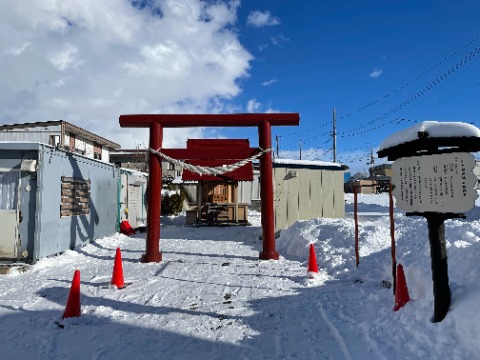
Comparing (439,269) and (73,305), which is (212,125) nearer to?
(73,305)

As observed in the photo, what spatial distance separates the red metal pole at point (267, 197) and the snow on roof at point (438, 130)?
16.8 ft

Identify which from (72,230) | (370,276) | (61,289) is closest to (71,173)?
(72,230)

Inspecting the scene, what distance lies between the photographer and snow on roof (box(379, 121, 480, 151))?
347 cm

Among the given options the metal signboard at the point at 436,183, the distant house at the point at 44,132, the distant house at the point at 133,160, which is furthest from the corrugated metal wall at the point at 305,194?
the distant house at the point at 133,160

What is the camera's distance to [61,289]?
5.94m

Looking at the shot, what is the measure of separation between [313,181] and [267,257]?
5046 mm

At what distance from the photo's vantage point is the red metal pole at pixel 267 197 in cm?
854

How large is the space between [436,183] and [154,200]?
22.7ft

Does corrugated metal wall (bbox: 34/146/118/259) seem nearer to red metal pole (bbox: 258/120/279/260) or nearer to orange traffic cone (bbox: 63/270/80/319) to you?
orange traffic cone (bbox: 63/270/80/319)

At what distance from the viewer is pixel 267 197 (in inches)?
348

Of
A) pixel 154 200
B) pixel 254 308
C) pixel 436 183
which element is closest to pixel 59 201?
pixel 154 200

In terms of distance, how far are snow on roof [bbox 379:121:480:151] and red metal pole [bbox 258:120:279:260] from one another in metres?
5.12

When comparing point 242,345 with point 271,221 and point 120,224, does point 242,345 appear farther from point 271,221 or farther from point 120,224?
point 120,224

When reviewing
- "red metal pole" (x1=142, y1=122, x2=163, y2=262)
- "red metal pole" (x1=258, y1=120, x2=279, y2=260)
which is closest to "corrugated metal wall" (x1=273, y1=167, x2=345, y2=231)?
"red metal pole" (x1=258, y1=120, x2=279, y2=260)
